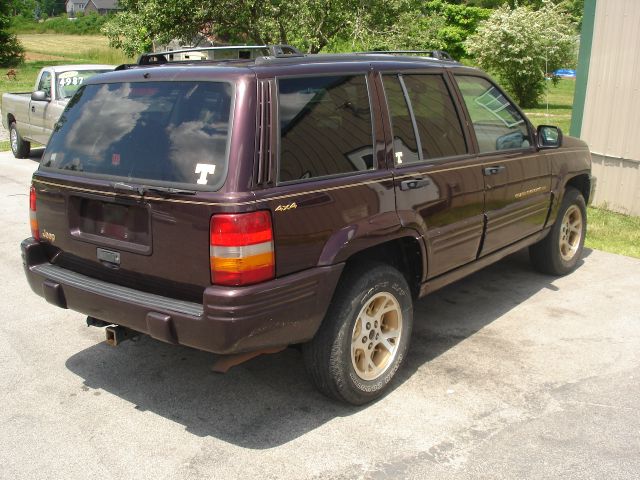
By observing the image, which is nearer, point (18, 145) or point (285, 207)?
point (285, 207)

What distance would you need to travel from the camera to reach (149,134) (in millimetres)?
3672

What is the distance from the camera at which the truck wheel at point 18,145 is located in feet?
45.2

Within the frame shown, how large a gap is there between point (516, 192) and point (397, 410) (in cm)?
213

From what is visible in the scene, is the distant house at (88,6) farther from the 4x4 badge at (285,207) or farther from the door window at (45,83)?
the 4x4 badge at (285,207)

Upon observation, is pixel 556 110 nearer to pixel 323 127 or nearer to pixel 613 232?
pixel 613 232

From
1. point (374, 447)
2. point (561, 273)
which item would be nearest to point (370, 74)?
point (374, 447)

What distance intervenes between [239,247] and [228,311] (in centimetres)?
30

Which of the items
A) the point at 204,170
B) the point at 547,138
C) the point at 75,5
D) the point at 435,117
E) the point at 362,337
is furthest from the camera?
the point at 75,5

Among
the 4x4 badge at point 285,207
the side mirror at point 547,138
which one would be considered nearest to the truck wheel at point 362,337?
the 4x4 badge at point 285,207

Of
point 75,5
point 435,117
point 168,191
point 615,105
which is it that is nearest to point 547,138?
point 435,117

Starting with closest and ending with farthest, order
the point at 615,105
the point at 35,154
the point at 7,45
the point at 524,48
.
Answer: the point at 615,105 → the point at 35,154 → the point at 524,48 → the point at 7,45

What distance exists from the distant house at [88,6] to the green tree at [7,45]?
8280 centimetres

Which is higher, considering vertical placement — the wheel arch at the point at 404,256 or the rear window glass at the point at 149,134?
the rear window glass at the point at 149,134

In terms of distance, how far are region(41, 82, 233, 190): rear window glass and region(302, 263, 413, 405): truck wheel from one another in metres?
1.01
